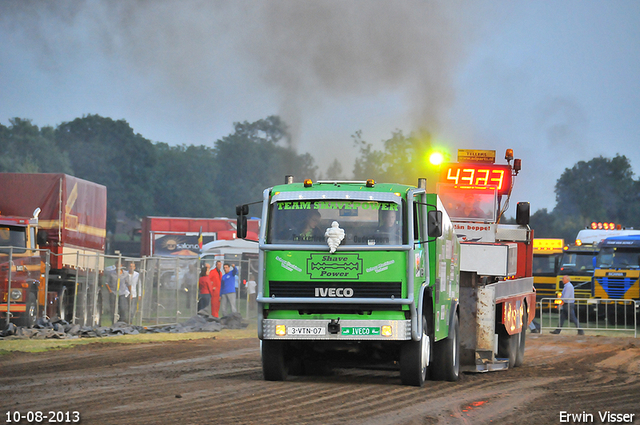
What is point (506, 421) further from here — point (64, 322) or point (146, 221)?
point (146, 221)

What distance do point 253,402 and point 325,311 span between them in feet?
6.25

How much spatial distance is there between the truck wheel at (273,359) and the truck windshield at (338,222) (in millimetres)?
1480

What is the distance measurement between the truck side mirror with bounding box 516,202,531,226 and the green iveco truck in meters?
5.09

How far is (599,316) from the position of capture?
99.3 feet

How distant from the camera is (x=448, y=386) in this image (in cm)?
1277

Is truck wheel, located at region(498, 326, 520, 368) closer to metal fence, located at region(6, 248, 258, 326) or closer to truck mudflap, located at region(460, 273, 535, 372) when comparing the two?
truck mudflap, located at region(460, 273, 535, 372)

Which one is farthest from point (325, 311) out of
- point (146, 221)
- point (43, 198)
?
point (146, 221)

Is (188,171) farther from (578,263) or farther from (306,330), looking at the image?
(306,330)

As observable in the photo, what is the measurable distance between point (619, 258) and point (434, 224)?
2581cm

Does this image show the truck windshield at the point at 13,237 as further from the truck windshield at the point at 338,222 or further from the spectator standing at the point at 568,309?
the spectator standing at the point at 568,309

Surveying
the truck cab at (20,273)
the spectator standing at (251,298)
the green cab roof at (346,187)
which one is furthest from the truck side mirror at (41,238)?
the green cab roof at (346,187)

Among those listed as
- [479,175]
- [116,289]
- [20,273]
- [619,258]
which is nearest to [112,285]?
[116,289]

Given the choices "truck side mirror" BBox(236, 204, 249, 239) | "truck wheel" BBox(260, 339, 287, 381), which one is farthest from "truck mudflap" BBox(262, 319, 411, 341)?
"truck side mirror" BBox(236, 204, 249, 239)

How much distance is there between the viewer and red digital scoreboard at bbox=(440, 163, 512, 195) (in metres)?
18.9
